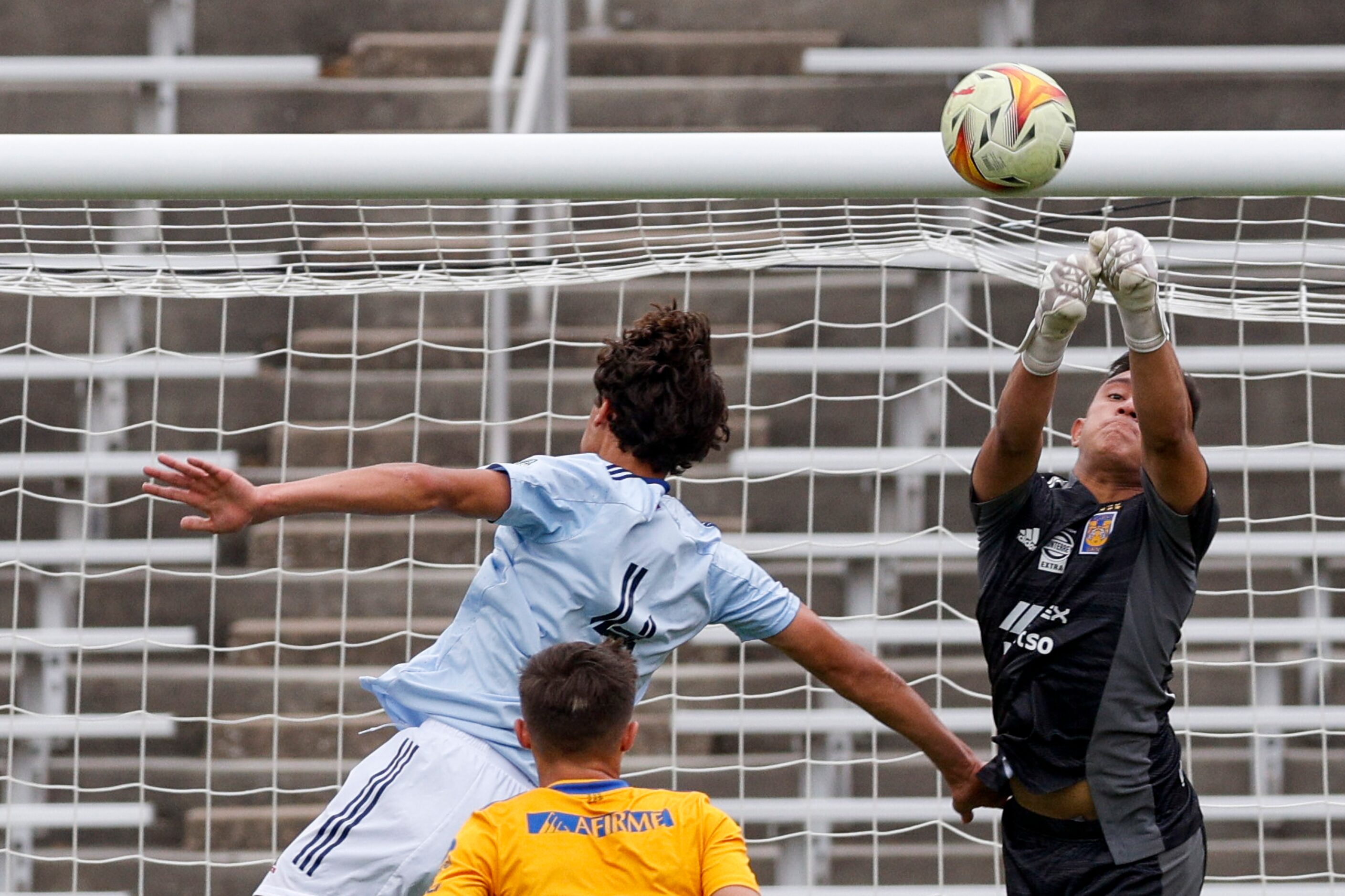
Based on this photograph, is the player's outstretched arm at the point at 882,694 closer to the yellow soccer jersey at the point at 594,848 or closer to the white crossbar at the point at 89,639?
the yellow soccer jersey at the point at 594,848

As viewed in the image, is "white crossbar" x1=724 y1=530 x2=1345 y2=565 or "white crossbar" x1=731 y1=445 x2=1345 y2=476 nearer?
"white crossbar" x1=724 y1=530 x2=1345 y2=565

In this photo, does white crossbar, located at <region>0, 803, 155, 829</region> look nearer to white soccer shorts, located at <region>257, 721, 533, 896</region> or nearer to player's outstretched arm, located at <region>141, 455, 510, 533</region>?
white soccer shorts, located at <region>257, 721, 533, 896</region>

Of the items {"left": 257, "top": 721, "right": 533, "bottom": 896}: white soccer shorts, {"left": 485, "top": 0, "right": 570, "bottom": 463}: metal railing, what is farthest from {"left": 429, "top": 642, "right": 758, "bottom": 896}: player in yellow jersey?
{"left": 485, "top": 0, "right": 570, "bottom": 463}: metal railing

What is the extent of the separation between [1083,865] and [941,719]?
1823 mm

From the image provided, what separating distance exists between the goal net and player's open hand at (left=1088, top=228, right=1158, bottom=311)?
1699mm

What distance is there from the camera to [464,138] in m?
3.00

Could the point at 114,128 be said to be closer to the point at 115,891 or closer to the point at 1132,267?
the point at 115,891

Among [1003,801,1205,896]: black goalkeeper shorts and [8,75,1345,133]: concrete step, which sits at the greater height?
[8,75,1345,133]: concrete step

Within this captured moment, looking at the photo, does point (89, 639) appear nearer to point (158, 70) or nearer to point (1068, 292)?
point (158, 70)

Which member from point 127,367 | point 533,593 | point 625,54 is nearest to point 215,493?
point 533,593

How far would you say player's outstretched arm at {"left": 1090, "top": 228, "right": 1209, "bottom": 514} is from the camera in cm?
248

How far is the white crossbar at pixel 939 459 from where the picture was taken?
484 cm

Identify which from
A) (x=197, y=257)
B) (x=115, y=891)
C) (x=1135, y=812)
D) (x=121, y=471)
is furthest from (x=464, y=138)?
(x=115, y=891)

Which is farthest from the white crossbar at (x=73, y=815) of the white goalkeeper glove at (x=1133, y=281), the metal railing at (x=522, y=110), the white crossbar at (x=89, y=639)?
the white goalkeeper glove at (x=1133, y=281)
